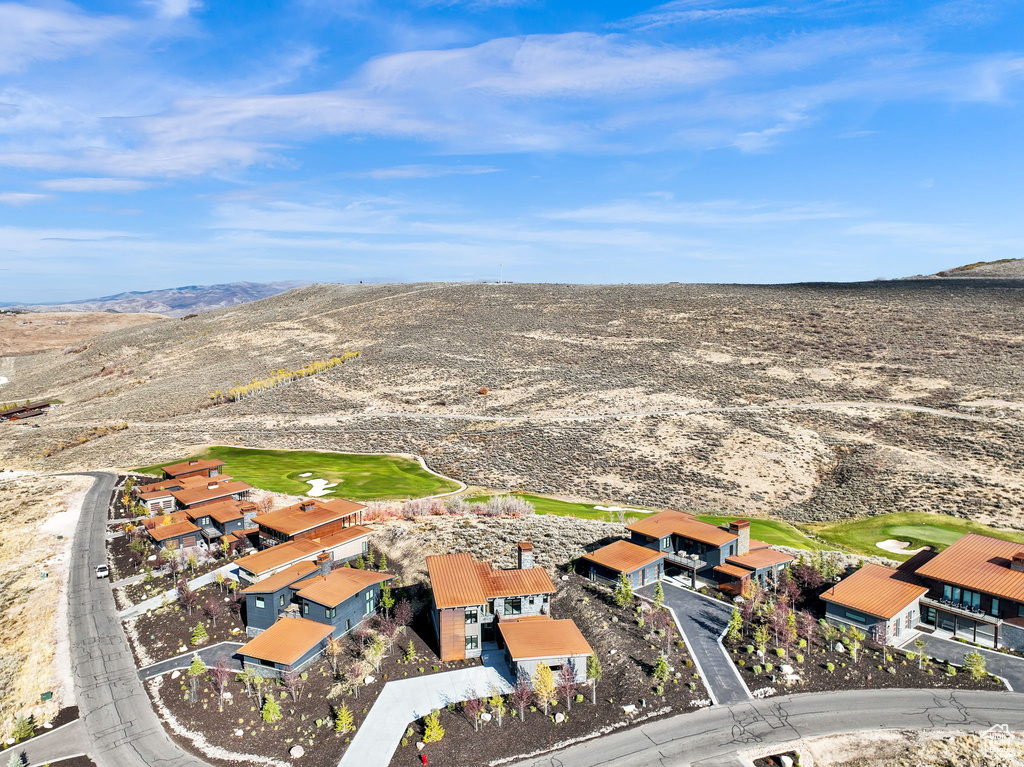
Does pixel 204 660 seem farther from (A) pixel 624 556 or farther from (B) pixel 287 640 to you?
(A) pixel 624 556

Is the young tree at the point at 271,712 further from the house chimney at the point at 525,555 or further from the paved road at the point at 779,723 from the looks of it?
the house chimney at the point at 525,555

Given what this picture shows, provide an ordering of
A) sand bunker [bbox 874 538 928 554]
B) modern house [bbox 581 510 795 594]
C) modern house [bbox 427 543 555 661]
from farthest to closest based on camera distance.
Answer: sand bunker [bbox 874 538 928 554] < modern house [bbox 581 510 795 594] < modern house [bbox 427 543 555 661]

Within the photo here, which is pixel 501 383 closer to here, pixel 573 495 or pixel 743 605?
pixel 573 495

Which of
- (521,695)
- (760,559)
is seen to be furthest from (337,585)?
(760,559)

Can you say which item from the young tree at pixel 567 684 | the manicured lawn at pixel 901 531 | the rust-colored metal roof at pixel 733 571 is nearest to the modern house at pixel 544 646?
the young tree at pixel 567 684

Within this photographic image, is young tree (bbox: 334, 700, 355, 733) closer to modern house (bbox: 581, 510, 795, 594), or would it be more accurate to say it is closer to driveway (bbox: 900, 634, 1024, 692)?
modern house (bbox: 581, 510, 795, 594)

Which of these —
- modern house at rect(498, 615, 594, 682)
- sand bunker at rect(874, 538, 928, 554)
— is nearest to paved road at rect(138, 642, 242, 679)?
modern house at rect(498, 615, 594, 682)
